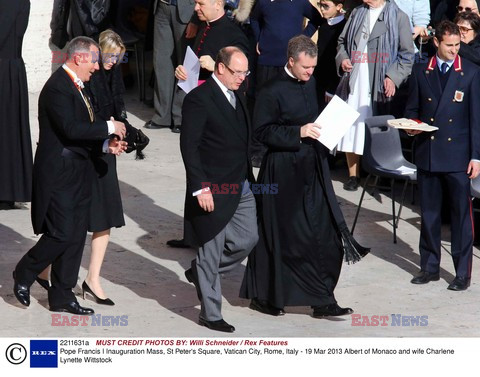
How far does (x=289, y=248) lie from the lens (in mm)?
9547

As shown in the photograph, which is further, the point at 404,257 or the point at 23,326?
the point at 404,257

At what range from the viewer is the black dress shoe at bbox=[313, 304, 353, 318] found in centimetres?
948

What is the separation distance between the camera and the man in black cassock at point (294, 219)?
31.1ft

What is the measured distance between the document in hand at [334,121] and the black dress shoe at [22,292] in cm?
232

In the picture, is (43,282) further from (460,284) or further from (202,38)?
(460,284)

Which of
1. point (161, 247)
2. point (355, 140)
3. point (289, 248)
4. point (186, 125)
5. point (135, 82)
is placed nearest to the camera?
point (186, 125)

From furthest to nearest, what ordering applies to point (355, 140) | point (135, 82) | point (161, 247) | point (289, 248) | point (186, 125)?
point (135, 82), point (355, 140), point (161, 247), point (289, 248), point (186, 125)

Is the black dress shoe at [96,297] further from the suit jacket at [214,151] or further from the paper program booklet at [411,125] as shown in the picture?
the paper program booklet at [411,125]

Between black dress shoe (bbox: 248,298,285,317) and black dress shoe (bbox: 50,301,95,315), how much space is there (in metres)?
1.19

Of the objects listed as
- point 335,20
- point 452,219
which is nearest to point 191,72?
point 452,219

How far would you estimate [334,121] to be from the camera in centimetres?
934

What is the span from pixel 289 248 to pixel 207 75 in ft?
6.56

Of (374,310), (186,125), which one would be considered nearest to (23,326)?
(186,125)

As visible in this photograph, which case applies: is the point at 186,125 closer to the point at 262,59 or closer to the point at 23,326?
the point at 23,326
